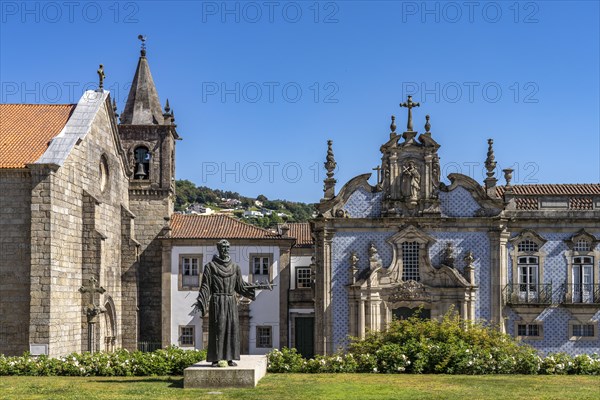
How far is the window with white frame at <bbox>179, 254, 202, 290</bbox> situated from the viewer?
41.0 meters

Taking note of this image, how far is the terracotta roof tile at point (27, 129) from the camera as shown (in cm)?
3019

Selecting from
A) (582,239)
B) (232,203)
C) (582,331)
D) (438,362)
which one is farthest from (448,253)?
(232,203)

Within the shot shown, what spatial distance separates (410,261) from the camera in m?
37.0

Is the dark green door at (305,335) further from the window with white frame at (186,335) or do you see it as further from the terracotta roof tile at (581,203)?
the terracotta roof tile at (581,203)

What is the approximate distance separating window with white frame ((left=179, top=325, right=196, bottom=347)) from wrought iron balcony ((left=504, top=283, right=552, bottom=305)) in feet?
46.3

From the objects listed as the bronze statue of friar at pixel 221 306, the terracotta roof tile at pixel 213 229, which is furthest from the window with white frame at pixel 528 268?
the bronze statue of friar at pixel 221 306

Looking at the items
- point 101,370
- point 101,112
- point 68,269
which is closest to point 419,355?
point 101,370

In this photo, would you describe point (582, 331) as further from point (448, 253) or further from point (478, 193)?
point (478, 193)

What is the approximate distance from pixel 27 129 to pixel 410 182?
50.6ft

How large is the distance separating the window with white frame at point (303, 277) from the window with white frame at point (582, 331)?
41.8 ft

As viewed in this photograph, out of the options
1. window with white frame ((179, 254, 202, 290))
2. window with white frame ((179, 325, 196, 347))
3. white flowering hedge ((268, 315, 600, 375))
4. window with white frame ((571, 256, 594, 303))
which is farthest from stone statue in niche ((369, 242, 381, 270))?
white flowering hedge ((268, 315, 600, 375))

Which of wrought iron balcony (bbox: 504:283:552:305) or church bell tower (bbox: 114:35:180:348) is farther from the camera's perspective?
church bell tower (bbox: 114:35:180:348)

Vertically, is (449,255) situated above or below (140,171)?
below

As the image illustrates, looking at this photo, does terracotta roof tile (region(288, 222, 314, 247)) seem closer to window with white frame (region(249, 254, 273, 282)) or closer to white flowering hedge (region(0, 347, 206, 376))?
window with white frame (region(249, 254, 273, 282))
